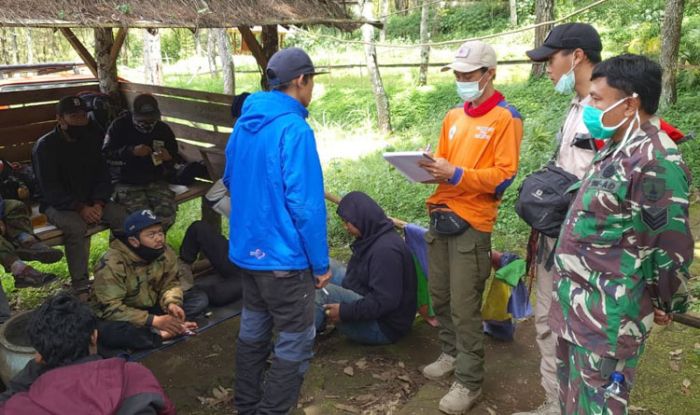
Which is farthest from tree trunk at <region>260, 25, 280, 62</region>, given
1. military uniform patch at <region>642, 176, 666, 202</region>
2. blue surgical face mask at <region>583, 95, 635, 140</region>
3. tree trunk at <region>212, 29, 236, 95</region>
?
tree trunk at <region>212, 29, 236, 95</region>

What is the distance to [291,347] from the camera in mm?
3145

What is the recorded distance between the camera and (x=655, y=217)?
2.14 m

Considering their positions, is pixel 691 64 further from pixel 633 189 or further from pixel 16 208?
pixel 16 208

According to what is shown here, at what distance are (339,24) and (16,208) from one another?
130 inches

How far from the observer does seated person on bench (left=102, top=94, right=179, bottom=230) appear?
5746 mm

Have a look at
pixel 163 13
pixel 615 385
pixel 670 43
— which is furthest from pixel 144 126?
pixel 670 43

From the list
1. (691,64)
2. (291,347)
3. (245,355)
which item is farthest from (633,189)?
(691,64)

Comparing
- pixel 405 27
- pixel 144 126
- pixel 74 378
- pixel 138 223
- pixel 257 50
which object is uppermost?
pixel 405 27

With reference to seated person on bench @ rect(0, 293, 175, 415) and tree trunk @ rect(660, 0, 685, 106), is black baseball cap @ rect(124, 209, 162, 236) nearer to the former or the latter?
seated person on bench @ rect(0, 293, 175, 415)

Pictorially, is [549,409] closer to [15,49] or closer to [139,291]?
[139,291]

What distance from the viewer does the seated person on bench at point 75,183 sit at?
518cm

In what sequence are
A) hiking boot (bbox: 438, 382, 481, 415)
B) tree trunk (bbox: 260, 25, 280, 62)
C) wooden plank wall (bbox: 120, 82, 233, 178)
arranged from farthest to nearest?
wooden plank wall (bbox: 120, 82, 233, 178) → tree trunk (bbox: 260, 25, 280, 62) → hiking boot (bbox: 438, 382, 481, 415)

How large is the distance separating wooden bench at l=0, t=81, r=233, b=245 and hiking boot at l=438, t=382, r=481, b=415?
11.8 ft

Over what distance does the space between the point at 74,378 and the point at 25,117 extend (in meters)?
5.47
